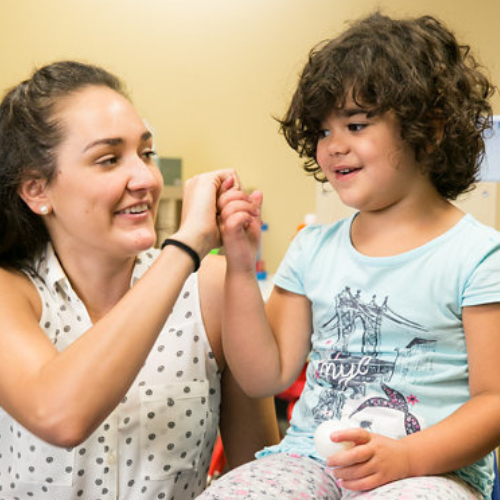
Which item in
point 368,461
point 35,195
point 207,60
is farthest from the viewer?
point 207,60

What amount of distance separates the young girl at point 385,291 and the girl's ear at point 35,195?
12.4 inches

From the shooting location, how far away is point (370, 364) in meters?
1.01

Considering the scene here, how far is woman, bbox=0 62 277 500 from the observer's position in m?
1.03

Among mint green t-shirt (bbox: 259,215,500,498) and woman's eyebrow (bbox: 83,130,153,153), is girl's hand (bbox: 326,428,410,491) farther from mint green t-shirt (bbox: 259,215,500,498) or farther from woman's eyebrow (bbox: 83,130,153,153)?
woman's eyebrow (bbox: 83,130,153,153)

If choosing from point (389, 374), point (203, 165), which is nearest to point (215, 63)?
point (203, 165)

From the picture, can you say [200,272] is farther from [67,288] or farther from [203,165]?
[203,165]

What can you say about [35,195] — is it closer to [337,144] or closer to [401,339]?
[337,144]

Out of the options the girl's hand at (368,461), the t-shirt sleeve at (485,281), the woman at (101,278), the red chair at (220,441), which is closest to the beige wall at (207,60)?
the red chair at (220,441)

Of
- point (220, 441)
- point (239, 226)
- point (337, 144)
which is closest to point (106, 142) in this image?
point (239, 226)

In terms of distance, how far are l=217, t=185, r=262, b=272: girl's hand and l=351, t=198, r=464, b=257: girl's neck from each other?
0.19 m

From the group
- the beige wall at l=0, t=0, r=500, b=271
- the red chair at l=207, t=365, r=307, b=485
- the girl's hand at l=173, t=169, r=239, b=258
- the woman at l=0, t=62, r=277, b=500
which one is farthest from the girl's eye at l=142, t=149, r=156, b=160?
the beige wall at l=0, t=0, r=500, b=271

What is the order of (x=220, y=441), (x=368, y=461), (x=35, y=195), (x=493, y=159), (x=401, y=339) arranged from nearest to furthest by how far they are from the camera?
A: 1. (x=368, y=461)
2. (x=401, y=339)
3. (x=35, y=195)
4. (x=493, y=159)
5. (x=220, y=441)

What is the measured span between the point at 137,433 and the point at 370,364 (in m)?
0.43

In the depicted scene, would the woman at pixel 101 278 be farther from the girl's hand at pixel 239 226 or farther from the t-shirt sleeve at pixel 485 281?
the t-shirt sleeve at pixel 485 281
